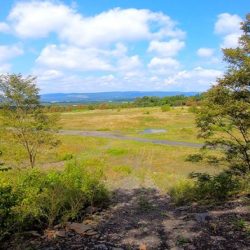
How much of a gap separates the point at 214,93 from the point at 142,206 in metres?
6.53

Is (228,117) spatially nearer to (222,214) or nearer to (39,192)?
(222,214)

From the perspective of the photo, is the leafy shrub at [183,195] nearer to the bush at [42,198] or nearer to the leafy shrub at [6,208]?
the bush at [42,198]

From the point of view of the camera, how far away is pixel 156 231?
1201cm

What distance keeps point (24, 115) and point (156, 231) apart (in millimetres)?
13806

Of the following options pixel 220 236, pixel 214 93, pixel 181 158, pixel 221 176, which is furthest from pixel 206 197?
pixel 181 158

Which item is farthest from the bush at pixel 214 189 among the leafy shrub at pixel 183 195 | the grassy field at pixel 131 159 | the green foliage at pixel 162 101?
the green foliage at pixel 162 101

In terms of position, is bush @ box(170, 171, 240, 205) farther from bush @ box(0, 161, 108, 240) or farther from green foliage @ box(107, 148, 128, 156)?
green foliage @ box(107, 148, 128, 156)

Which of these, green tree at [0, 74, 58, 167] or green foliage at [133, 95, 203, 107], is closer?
green tree at [0, 74, 58, 167]

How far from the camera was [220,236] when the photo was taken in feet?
34.9

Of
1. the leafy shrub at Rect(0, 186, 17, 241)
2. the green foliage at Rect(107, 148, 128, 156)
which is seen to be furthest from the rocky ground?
the green foliage at Rect(107, 148, 128, 156)

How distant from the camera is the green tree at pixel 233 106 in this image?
50.1 feet

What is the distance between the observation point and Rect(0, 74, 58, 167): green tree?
2227cm

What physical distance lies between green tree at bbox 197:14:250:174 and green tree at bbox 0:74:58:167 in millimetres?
10938

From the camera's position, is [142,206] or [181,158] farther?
[181,158]
